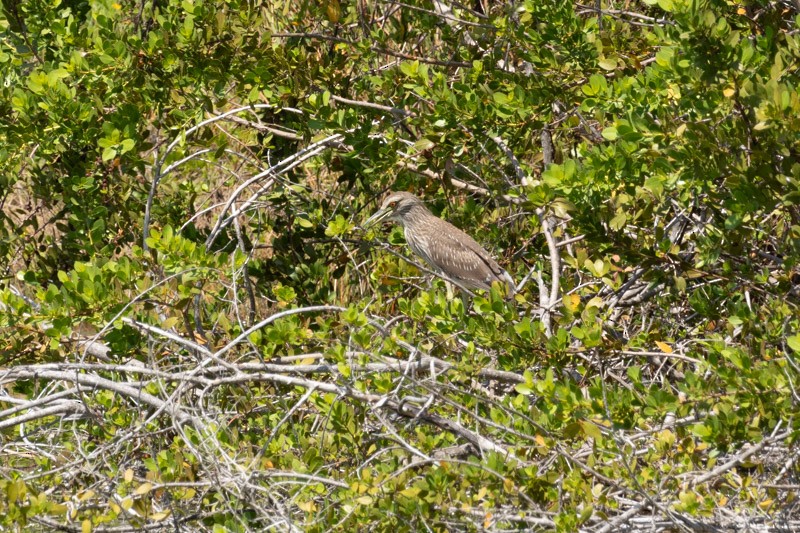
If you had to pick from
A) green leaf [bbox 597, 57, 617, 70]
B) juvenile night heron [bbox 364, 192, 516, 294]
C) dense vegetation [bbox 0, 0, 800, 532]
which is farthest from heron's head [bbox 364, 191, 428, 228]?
green leaf [bbox 597, 57, 617, 70]

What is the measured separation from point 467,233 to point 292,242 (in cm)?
119

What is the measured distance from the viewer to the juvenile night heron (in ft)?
20.4

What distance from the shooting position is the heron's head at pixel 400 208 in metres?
6.21

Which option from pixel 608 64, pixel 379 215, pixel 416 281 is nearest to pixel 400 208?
pixel 379 215

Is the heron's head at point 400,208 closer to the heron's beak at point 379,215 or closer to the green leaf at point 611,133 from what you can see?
the heron's beak at point 379,215

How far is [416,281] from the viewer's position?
613cm

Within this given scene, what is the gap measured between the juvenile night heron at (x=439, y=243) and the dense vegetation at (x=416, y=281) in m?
0.27

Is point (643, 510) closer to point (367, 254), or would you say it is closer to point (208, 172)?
point (367, 254)

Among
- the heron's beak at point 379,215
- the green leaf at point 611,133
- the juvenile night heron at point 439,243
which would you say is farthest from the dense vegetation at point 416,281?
the juvenile night heron at point 439,243

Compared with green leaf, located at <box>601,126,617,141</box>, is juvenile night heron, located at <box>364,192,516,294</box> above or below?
below

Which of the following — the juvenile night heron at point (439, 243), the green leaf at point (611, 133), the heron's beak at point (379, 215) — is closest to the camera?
the green leaf at point (611, 133)

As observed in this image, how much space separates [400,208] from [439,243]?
1.08ft

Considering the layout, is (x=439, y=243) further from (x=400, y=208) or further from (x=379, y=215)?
(x=379, y=215)

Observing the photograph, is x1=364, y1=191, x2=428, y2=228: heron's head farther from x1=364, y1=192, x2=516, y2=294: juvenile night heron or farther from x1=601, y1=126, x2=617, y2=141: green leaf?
x1=601, y1=126, x2=617, y2=141: green leaf
